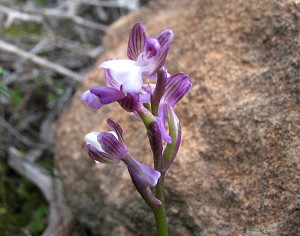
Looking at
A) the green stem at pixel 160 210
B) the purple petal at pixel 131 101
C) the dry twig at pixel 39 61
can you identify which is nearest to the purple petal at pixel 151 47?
the purple petal at pixel 131 101

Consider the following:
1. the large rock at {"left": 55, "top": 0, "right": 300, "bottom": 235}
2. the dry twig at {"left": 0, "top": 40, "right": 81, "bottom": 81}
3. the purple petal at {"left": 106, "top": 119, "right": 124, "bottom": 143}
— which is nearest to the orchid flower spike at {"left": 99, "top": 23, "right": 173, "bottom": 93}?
the purple petal at {"left": 106, "top": 119, "right": 124, "bottom": 143}

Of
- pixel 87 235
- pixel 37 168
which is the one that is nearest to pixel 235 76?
pixel 87 235

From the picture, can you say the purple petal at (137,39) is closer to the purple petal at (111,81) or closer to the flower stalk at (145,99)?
the flower stalk at (145,99)

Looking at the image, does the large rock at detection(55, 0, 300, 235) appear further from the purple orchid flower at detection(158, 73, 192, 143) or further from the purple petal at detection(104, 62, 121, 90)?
the purple petal at detection(104, 62, 121, 90)

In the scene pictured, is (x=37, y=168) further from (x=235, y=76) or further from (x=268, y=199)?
(x=268, y=199)

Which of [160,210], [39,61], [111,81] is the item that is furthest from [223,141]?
[39,61]

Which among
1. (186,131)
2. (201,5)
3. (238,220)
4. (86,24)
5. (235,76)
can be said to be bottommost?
(238,220)

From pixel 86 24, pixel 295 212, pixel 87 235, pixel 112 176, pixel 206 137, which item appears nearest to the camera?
pixel 295 212
